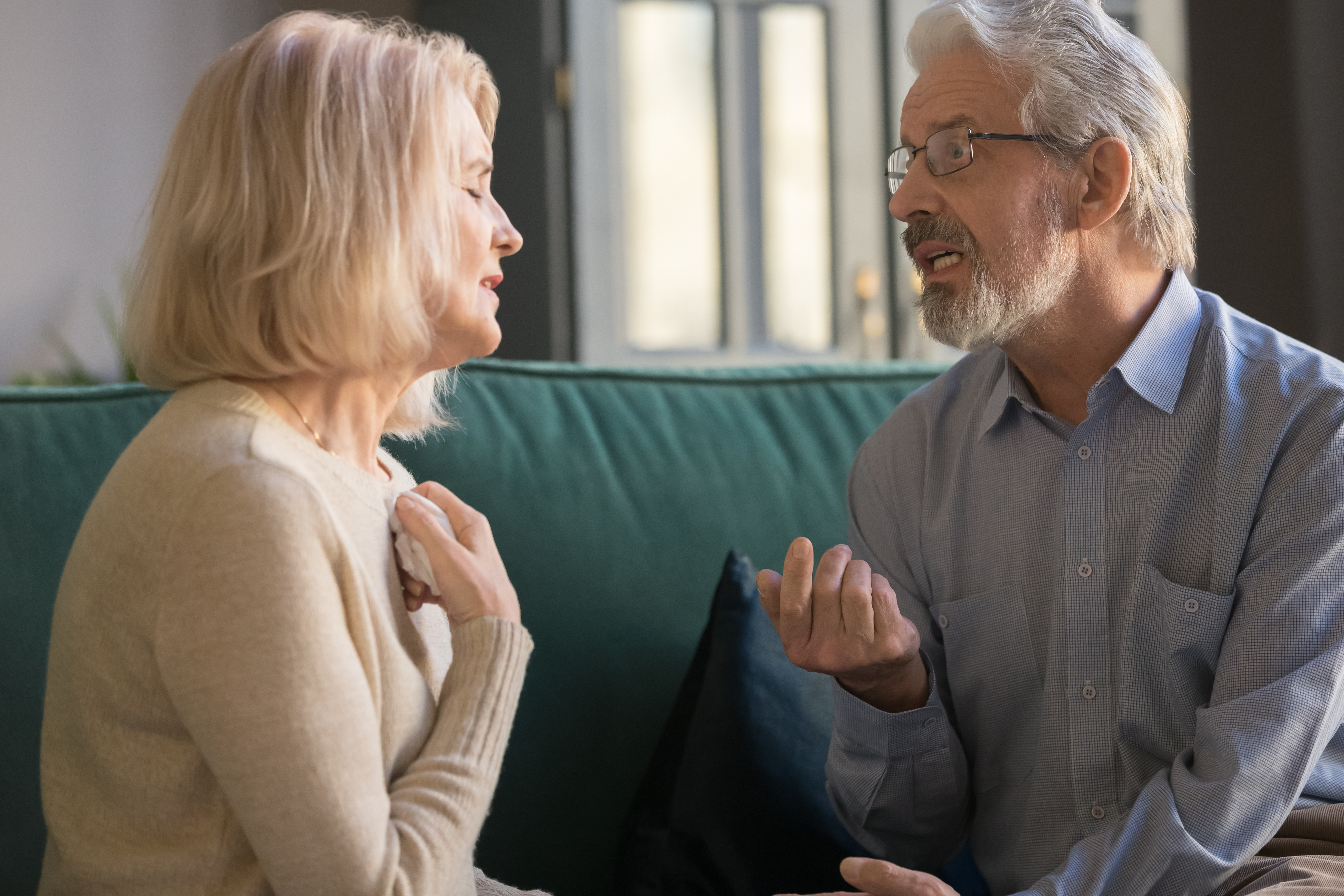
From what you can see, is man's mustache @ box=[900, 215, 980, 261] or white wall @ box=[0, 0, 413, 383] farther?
white wall @ box=[0, 0, 413, 383]

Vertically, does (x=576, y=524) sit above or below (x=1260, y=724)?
above

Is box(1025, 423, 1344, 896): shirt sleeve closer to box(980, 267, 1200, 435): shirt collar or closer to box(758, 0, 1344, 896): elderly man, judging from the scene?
box(758, 0, 1344, 896): elderly man

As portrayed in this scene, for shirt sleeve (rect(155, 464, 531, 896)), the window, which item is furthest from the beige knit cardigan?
the window

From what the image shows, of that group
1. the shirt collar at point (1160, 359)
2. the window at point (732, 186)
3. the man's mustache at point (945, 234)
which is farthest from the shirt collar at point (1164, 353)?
the window at point (732, 186)

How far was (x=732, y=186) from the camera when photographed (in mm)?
3672

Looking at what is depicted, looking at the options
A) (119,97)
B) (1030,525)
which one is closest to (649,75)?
(119,97)

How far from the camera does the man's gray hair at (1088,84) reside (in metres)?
1.29

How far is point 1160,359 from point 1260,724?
40 centimetres

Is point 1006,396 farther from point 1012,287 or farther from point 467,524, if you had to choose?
point 467,524

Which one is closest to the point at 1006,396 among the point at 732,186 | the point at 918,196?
the point at 918,196

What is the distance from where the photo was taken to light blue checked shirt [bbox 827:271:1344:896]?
1.04 metres

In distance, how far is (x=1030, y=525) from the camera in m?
1.27

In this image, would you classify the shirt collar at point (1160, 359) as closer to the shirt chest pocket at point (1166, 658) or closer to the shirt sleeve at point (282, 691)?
the shirt chest pocket at point (1166, 658)

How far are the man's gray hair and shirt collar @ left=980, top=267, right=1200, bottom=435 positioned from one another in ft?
0.19
